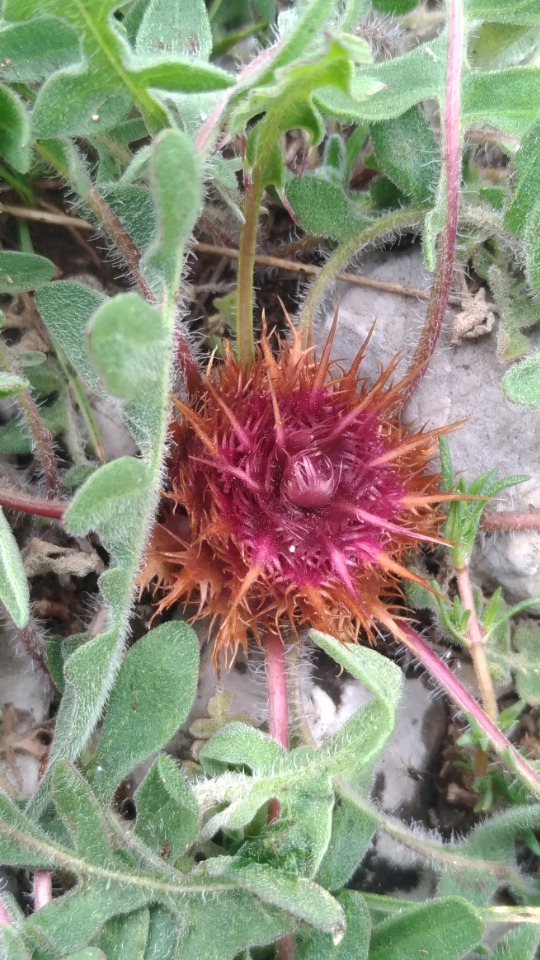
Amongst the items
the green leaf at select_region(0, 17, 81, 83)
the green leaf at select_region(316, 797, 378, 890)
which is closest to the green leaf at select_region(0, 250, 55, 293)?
the green leaf at select_region(0, 17, 81, 83)

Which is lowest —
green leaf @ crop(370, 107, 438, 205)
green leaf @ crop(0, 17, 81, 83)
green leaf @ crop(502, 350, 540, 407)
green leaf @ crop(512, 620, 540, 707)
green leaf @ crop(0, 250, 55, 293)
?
green leaf @ crop(512, 620, 540, 707)

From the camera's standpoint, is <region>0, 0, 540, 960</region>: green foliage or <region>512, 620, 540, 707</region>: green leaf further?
<region>512, 620, 540, 707</region>: green leaf

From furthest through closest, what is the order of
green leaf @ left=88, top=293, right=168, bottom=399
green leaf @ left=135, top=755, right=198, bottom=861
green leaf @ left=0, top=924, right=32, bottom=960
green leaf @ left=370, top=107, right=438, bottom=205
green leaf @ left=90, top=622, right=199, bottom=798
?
green leaf @ left=370, top=107, right=438, bottom=205, green leaf @ left=90, top=622, right=199, bottom=798, green leaf @ left=135, top=755, right=198, bottom=861, green leaf @ left=0, top=924, right=32, bottom=960, green leaf @ left=88, top=293, right=168, bottom=399

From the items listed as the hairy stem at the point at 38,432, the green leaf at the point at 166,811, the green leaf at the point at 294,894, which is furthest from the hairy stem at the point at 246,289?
the green leaf at the point at 294,894

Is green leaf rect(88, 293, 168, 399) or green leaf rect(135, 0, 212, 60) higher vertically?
green leaf rect(135, 0, 212, 60)

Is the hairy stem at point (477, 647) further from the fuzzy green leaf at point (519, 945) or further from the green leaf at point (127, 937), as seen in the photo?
the green leaf at point (127, 937)

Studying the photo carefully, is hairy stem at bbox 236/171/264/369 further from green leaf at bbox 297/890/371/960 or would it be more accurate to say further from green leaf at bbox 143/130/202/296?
green leaf at bbox 297/890/371/960
